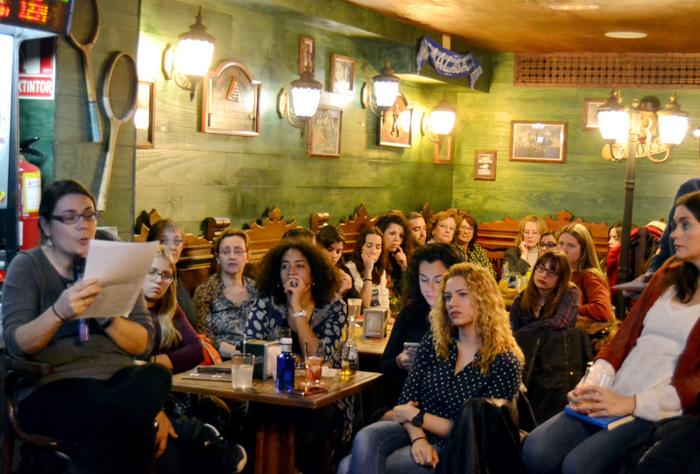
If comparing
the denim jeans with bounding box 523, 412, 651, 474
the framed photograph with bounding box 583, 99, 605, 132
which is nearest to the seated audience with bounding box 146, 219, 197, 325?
the denim jeans with bounding box 523, 412, 651, 474

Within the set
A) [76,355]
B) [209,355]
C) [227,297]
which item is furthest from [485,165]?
[76,355]

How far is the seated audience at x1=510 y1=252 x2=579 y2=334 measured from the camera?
15.5ft

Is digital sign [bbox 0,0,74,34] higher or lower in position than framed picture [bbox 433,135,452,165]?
higher

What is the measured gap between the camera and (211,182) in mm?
6055

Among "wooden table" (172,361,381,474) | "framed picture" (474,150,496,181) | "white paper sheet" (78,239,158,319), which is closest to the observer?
"white paper sheet" (78,239,158,319)

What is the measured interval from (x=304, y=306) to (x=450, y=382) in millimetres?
1053

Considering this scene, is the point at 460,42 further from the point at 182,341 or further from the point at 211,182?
the point at 182,341

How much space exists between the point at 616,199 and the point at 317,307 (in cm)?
660

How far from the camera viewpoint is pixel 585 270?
18.3 ft

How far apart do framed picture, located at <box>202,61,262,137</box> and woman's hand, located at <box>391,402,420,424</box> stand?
3066 mm

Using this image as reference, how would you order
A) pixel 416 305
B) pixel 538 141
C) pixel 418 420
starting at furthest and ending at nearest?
pixel 538 141 → pixel 416 305 → pixel 418 420

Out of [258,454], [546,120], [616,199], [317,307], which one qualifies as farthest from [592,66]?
[258,454]

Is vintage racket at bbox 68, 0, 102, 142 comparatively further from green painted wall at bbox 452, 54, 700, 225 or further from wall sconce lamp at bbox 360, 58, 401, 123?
green painted wall at bbox 452, 54, 700, 225

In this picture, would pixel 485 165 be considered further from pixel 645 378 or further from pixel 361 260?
pixel 645 378
